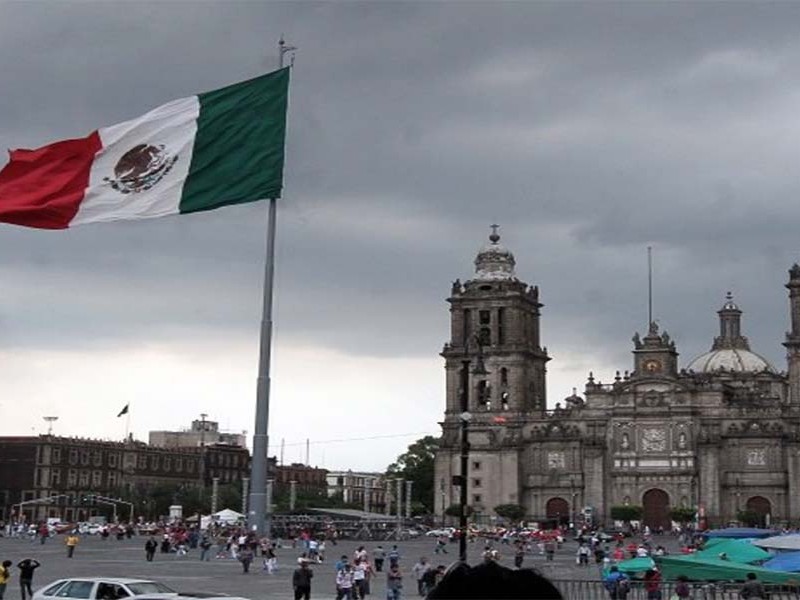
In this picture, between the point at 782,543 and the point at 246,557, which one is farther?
the point at 246,557

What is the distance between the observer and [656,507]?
10650 centimetres

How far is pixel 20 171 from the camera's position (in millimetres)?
19547

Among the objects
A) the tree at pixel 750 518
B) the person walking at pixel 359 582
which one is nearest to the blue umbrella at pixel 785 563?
the person walking at pixel 359 582

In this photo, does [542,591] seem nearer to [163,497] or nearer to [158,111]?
[158,111]

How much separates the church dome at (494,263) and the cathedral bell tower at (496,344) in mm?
114

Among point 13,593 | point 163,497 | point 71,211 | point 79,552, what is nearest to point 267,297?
point 71,211

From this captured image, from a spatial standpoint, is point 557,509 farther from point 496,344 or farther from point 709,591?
point 709,591

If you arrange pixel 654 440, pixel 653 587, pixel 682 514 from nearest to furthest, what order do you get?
pixel 653 587, pixel 682 514, pixel 654 440

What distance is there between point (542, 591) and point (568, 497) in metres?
108

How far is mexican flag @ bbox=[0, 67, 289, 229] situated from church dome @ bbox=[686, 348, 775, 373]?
110686 millimetres

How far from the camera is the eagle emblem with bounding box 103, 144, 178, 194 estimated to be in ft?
64.7

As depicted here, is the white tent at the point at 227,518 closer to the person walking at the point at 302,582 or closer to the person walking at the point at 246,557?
the person walking at the point at 246,557

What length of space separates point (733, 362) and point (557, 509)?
2836 cm

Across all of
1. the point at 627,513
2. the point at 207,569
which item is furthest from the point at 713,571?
the point at 627,513
